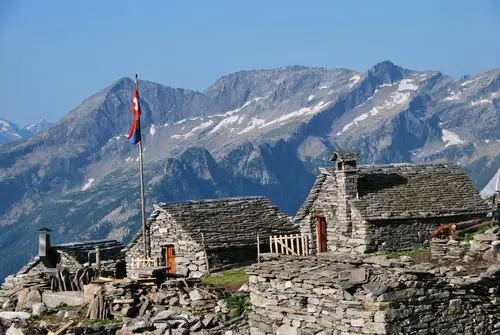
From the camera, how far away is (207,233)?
4919cm

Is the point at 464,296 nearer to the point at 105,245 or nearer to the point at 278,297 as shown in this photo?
the point at 278,297

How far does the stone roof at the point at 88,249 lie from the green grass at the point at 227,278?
11258 millimetres

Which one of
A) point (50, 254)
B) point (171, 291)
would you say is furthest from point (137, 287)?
point (50, 254)

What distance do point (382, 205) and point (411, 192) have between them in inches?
99.5

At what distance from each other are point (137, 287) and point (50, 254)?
21927 millimetres

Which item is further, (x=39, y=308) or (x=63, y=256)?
(x=63, y=256)

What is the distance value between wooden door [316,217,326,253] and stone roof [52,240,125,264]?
532 inches

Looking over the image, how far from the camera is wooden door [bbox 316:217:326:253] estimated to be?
4966 cm

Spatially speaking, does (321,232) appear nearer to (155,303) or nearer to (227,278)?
(227,278)

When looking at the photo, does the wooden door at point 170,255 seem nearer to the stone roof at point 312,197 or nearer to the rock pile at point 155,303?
the stone roof at point 312,197

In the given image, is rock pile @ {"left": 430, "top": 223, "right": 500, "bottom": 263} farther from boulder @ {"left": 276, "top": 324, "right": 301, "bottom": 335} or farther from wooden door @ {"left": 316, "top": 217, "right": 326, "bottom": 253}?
wooden door @ {"left": 316, "top": 217, "right": 326, "bottom": 253}

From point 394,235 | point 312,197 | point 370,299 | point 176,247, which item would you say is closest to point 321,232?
point 312,197

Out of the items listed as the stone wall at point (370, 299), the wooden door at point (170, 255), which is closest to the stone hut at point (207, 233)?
the wooden door at point (170, 255)

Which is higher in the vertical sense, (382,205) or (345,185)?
(345,185)
